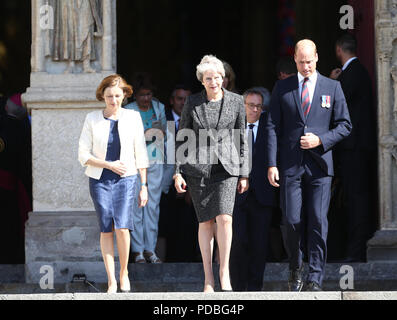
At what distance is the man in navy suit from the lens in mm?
10195

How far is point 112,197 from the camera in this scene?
10.2m

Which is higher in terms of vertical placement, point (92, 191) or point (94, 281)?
point (92, 191)

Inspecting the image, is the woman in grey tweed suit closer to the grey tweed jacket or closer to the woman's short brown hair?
the grey tweed jacket

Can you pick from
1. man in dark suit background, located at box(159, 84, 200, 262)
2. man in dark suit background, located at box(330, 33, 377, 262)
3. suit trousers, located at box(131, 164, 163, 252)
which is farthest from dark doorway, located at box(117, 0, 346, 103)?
suit trousers, located at box(131, 164, 163, 252)

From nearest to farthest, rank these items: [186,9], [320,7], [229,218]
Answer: [229,218] < [320,7] < [186,9]

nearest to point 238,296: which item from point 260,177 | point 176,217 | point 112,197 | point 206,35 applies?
point 112,197

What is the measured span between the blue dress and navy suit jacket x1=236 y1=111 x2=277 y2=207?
1.15 m

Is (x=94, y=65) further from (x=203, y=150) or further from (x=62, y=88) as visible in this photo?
(x=203, y=150)

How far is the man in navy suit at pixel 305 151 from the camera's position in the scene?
1020 centimetres

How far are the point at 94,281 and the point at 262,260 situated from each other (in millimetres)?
1705

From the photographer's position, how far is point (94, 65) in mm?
11938

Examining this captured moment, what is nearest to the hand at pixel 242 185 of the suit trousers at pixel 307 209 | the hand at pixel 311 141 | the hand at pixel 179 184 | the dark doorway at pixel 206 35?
the suit trousers at pixel 307 209

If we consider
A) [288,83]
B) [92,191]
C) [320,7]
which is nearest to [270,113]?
[288,83]

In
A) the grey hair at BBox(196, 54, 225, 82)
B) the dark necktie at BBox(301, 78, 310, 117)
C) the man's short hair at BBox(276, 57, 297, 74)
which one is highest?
the man's short hair at BBox(276, 57, 297, 74)
